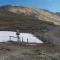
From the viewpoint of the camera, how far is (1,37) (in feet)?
141

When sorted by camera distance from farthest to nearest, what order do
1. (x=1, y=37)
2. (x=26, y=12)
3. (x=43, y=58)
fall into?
(x=26, y=12)
(x=1, y=37)
(x=43, y=58)

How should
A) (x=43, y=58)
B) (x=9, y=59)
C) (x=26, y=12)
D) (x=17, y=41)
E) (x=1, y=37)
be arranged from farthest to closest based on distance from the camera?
1. (x=26, y=12)
2. (x=1, y=37)
3. (x=17, y=41)
4. (x=43, y=58)
5. (x=9, y=59)

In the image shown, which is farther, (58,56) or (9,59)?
(58,56)

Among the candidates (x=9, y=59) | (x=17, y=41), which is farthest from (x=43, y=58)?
(x=17, y=41)

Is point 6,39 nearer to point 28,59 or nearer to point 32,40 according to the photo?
point 32,40

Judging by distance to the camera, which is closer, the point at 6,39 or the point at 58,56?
the point at 58,56

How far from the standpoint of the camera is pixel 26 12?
377ft

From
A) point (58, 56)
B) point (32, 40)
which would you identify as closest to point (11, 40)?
point (32, 40)

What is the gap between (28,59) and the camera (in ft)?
77.2

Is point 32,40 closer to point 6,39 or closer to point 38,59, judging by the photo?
point 6,39

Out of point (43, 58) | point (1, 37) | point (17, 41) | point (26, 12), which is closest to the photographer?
point (43, 58)

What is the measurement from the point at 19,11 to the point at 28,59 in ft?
305

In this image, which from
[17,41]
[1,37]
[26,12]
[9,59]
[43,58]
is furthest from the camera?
[26,12]

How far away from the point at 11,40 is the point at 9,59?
58.8 feet
